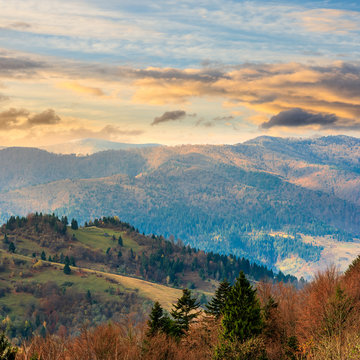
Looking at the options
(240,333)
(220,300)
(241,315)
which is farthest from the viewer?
(220,300)

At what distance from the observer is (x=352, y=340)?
203ft

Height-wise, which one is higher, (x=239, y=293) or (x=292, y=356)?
(x=239, y=293)

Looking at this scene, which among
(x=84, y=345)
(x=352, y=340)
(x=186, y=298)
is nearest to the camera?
(x=352, y=340)

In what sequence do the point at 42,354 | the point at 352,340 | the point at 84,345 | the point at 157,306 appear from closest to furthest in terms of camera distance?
1. the point at 352,340
2. the point at 42,354
3. the point at 84,345
4. the point at 157,306

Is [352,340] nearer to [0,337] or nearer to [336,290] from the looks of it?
[336,290]

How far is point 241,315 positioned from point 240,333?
2.80m

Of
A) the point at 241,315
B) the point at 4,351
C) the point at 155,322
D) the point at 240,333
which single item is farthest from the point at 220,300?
the point at 4,351

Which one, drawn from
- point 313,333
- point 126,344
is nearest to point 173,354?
point 126,344

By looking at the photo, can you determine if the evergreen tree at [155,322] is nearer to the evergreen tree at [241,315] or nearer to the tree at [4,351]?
the evergreen tree at [241,315]

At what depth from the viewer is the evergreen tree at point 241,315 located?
263 ft

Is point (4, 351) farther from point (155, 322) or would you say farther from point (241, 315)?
point (155, 322)

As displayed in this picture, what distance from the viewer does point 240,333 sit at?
79.8 metres

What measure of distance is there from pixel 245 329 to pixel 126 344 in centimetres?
1907

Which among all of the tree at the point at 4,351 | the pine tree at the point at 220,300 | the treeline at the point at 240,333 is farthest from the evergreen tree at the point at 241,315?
the tree at the point at 4,351
